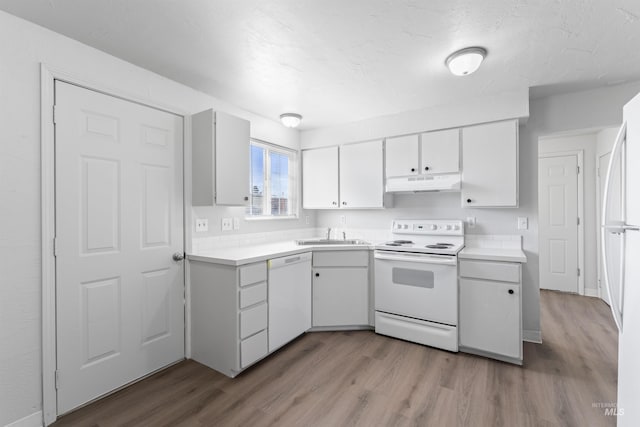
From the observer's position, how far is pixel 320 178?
148 inches

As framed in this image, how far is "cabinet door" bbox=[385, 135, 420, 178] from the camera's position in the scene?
10.3 feet

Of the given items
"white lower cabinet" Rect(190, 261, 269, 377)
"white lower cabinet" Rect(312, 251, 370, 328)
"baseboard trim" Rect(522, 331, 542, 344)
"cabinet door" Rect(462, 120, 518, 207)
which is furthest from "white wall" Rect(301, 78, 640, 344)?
"white lower cabinet" Rect(190, 261, 269, 377)

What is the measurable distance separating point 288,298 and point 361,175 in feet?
5.44

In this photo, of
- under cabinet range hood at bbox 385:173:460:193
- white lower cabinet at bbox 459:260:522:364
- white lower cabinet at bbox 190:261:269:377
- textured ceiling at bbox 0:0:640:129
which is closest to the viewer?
textured ceiling at bbox 0:0:640:129

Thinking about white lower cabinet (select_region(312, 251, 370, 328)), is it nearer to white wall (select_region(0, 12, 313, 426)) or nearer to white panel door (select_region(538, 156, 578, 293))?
white wall (select_region(0, 12, 313, 426))

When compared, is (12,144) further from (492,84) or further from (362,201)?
(492,84)

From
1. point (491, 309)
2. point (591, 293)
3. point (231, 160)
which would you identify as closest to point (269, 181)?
point (231, 160)

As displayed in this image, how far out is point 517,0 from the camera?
1497mm

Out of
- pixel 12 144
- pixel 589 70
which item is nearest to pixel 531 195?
pixel 589 70

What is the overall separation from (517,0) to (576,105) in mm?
1838

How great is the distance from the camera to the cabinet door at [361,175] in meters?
3.37

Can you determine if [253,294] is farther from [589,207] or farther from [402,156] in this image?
[589,207]

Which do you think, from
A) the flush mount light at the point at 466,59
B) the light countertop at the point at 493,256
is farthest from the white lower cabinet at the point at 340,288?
the flush mount light at the point at 466,59

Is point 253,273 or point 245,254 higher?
point 245,254
